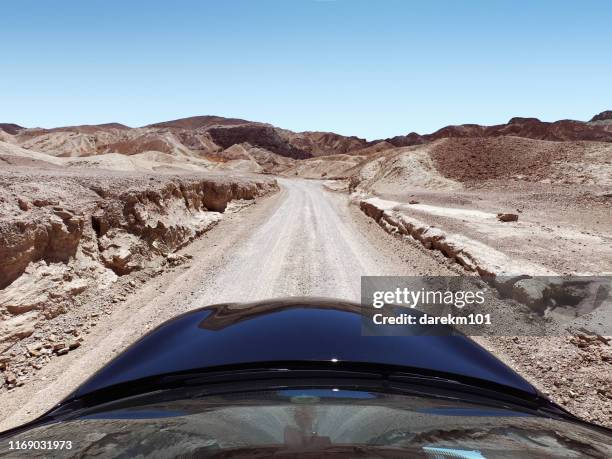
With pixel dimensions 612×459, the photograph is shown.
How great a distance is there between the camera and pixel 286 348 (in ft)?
7.62

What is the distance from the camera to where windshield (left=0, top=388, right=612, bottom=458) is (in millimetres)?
1352

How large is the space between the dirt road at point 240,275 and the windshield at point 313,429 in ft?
13.2

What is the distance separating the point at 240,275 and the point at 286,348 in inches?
307

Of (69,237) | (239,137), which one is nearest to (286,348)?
(69,237)

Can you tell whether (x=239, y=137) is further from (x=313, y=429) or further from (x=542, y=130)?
(x=313, y=429)

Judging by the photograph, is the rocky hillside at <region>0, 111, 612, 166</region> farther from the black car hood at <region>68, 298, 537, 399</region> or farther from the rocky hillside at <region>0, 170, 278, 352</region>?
the black car hood at <region>68, 298, 537, 399</region>

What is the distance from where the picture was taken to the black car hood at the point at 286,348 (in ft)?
7.28

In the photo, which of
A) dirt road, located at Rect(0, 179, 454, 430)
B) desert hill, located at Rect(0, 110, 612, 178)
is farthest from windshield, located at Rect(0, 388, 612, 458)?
desert hill, located at Rect(0, 110, 612, 178)

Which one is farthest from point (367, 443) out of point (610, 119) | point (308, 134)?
point (308, 134)

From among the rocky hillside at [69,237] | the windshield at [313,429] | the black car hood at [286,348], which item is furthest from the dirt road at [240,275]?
the windshield at [313,429]

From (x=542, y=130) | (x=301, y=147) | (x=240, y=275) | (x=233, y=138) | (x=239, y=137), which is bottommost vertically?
(x=240, y=275)

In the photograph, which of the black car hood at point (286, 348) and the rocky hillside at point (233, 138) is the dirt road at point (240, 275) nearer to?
the black car hood at point (286, 348)

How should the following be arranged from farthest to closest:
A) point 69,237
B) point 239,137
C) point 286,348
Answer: point 239,137 → point 69,237 → point 286,348

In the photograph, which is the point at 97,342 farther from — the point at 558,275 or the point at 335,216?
the point at 335,216
